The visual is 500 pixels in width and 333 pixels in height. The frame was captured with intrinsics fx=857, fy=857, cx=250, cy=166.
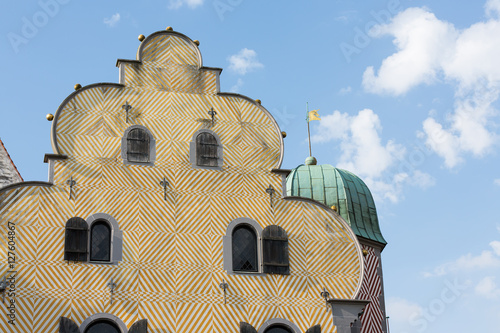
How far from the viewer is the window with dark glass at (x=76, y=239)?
875 inches

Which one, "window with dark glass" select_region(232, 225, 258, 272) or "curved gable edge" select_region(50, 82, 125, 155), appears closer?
"curved gable edge" select_region(50, 82, 125, 155)

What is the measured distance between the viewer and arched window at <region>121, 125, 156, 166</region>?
2380 centimetres

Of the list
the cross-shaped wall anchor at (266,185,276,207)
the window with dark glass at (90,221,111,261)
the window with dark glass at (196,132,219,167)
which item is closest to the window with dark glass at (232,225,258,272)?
the cross-shaped wall anchor at (266,185,276,207)

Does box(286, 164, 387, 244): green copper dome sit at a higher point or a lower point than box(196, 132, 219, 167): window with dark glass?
higher

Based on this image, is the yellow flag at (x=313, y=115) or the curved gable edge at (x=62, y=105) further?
the yellow flag at (x=313, y=115)

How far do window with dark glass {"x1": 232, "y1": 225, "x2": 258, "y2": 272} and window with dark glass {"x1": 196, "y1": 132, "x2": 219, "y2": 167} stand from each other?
208 cm

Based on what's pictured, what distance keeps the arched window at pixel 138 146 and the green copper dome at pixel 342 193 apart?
9.89 m

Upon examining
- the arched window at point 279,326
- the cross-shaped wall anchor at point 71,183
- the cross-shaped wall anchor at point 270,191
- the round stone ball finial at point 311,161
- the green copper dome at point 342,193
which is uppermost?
the round stone ball finial at point 311,161

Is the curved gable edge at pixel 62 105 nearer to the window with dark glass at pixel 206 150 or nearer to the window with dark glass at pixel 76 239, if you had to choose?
the window with dark glass at pixel 76 239

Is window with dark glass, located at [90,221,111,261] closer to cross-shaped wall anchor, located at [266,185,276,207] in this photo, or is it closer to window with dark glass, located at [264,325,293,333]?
cross-shaped wall anchor, located at [266,185,276,207]

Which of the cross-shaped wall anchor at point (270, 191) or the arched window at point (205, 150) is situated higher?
the arched window at point (205, 150)

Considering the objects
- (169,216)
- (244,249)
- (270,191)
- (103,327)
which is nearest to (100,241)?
(169,216)

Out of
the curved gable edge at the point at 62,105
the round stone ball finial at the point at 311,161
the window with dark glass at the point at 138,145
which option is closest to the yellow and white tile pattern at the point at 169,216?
the curved gable edge at the point at 62,105

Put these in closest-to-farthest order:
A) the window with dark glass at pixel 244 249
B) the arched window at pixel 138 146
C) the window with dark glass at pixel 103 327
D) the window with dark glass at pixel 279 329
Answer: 1. the window with dark glass at pixel 103 327
2. the window with dark glass at pixel 279 329
3. the window with dark glass at pixel 244 249
4. the arched window at pixel 138 146
